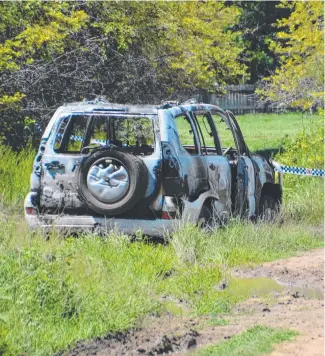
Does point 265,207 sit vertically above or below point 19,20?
below

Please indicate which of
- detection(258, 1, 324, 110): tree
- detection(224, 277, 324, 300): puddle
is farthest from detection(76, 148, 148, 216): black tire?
detection(258, 1, 324, 110): tree

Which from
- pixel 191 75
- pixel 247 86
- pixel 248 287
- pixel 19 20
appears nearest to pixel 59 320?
pixel 248 287

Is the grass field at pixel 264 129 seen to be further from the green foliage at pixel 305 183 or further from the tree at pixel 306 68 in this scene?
the green foliage at pixel 305 183

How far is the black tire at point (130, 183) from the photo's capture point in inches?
403

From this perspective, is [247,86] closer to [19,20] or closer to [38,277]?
[19,20]

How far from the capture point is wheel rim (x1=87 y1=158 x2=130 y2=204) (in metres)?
10.3

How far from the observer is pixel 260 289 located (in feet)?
30.5

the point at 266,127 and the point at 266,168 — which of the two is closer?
the point at 266,168

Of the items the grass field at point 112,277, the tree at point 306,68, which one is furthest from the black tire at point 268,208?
the tree at point 306,68

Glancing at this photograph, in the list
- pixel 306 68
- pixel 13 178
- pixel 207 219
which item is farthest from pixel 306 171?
pixel 306 68

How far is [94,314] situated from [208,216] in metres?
3.92

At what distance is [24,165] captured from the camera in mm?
14844

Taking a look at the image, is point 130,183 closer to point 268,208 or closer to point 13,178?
point 268,208

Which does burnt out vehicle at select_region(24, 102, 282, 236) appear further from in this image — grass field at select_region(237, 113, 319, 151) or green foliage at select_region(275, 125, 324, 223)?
grass field at select_region(237, 113, 319, 151)
